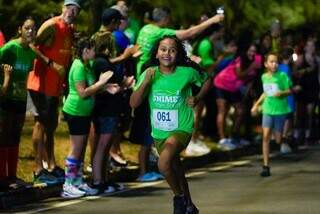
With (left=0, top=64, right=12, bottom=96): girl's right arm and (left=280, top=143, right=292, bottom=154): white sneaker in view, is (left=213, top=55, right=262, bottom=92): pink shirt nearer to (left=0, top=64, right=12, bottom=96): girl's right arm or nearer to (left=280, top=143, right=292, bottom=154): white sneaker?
(left=280, top=143, right=292, bottom=154): white sneaker

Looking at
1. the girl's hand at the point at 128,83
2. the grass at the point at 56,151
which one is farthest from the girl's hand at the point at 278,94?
the girl's hand at the point at 128,83

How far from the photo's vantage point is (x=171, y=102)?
9.78 metres

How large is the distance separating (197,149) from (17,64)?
541 centimetres

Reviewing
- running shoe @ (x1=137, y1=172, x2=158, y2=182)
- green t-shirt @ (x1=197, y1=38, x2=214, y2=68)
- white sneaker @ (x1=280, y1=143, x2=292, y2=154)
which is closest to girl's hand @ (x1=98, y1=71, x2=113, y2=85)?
running shoe @ (x1=137, y1=172, x2=158, y2=182)

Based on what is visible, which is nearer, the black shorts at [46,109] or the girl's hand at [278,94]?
the black shorts at [46,109]

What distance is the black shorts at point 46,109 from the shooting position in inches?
481

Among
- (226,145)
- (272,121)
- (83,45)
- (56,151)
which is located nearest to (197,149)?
(226,145)

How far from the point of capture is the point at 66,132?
1658 cm

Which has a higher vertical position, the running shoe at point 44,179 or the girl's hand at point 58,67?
the girl's hand at point 58,67

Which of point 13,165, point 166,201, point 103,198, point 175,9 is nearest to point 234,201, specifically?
point 166,201

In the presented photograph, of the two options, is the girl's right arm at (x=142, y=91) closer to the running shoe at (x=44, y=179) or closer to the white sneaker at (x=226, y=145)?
the running shoe at (x=44, y=179)

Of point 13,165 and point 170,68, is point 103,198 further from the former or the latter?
point 170,68

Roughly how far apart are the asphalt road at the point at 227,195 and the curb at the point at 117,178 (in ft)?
0.56

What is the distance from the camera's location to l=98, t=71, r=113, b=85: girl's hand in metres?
11.6
